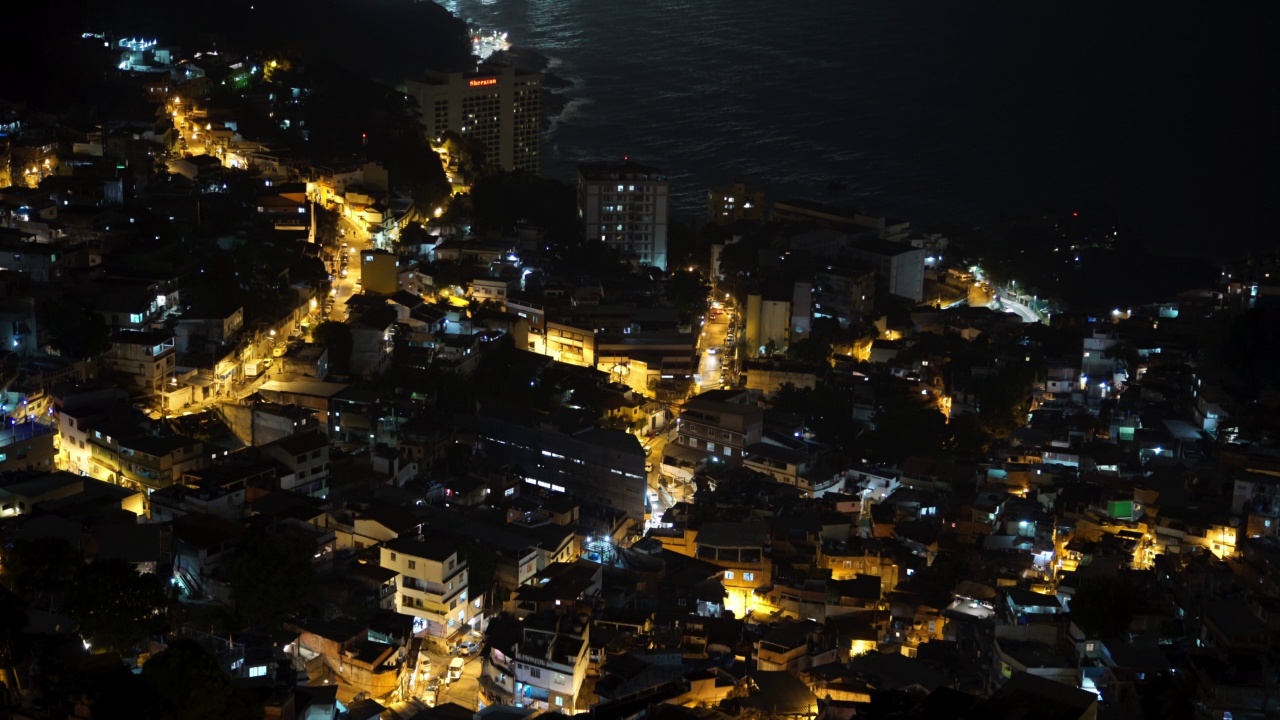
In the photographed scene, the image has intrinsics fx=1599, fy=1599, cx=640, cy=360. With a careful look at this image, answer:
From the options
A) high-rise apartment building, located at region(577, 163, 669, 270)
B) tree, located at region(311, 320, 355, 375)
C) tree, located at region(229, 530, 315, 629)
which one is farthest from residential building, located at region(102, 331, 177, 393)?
high-rise apartment building, located at region(577, 163, 669, 270)

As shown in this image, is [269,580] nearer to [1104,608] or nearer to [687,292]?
[1104,608]

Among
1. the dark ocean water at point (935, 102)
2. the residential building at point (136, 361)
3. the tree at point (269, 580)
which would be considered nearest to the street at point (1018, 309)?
the dark ocean water at point (935, 102)

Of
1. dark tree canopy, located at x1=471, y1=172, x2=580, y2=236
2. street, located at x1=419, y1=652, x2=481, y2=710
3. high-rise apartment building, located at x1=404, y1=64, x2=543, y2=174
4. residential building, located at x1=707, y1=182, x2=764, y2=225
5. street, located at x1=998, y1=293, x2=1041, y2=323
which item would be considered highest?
high-rise apartment building, located at x1=404, y1=64, x2=543, y2=174

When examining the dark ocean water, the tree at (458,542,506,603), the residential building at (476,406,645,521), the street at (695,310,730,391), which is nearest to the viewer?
the tree at (458,542,506,603)

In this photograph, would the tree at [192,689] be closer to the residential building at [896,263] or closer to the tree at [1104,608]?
the tree at [1104,608]

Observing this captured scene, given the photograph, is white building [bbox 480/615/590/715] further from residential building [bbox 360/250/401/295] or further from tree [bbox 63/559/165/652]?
residential building [bbox 360/250/401/295]
